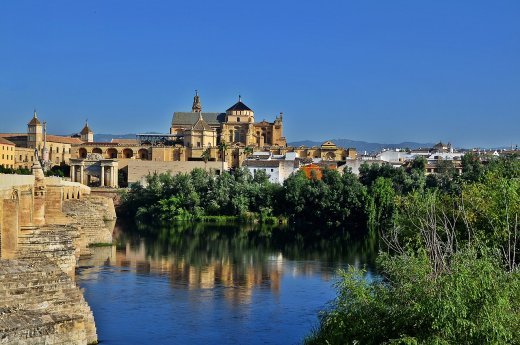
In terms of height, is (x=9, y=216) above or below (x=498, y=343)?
above

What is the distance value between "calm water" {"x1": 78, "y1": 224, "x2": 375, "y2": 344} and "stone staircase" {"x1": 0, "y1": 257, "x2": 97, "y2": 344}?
9.09ft

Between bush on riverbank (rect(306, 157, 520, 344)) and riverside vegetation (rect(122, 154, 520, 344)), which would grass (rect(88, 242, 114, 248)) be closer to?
riverside vegetation (rect(122, 154, 520, 344))

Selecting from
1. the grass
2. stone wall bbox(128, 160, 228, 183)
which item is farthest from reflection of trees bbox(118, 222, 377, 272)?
stone wall bbox(128, 160, 228, 183)

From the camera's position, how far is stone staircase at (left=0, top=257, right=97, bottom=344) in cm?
1533

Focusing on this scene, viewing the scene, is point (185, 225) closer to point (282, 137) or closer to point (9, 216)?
point (9, 216)

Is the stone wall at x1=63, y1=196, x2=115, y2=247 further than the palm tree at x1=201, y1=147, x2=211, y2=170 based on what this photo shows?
No

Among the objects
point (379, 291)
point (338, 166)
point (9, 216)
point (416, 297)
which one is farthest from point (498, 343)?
point (338, 166)

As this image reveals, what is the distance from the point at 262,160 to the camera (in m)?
77.0

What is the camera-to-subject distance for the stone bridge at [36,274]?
15.8 m

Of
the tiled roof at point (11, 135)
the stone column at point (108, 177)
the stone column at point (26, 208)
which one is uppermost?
the tiled roof at point (11, 135)

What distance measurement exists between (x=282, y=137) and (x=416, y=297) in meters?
91.0

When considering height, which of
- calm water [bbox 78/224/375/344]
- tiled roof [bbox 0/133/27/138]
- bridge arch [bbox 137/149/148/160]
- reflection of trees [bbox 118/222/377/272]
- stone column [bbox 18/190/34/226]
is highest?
tiled roof [bbox 0/133/27/138]

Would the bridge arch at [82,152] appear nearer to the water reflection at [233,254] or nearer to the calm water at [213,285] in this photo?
the water reflection at [233,254]

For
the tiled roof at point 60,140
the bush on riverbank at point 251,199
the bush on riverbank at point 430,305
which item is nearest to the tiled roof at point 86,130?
the tiled roof at point 60,140
